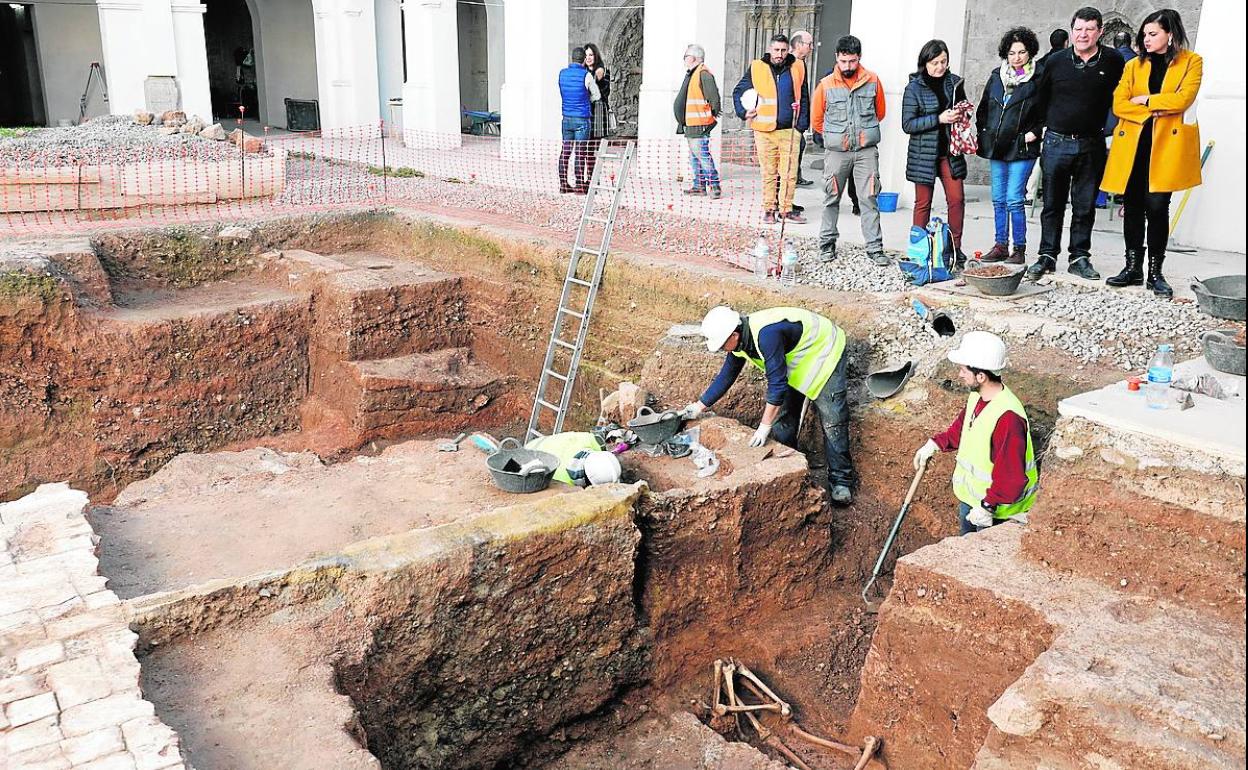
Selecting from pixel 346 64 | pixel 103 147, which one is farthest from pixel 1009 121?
pixel 346 64

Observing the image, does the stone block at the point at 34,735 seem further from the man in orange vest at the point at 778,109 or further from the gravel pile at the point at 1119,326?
the man in orange vest at the point at 778,109

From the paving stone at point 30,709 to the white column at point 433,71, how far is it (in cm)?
1450

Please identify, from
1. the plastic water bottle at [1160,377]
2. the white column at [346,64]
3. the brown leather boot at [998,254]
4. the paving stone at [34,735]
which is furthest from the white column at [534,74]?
the paving stone at [34,735]

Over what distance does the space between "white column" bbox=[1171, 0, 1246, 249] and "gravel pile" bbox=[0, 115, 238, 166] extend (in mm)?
10938

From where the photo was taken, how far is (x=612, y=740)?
600 centimetres

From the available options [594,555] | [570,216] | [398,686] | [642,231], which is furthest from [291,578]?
[570,216]

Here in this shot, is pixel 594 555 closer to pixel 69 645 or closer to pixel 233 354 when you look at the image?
pixel 69 645

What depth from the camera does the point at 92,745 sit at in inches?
143

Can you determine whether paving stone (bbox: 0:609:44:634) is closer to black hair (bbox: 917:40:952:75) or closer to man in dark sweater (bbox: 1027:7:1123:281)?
man in dark sweater (bbox: 1027:7:1123:281)

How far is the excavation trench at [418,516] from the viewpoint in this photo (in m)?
4.69

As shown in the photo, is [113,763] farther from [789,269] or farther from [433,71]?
[433,71]

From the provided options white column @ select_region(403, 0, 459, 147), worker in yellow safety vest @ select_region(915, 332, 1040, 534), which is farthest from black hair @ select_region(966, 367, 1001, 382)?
white column @ select_region(403, 0, 459, 147)

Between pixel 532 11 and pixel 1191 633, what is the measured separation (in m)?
12.2

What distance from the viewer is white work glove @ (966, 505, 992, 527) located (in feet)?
18.1
